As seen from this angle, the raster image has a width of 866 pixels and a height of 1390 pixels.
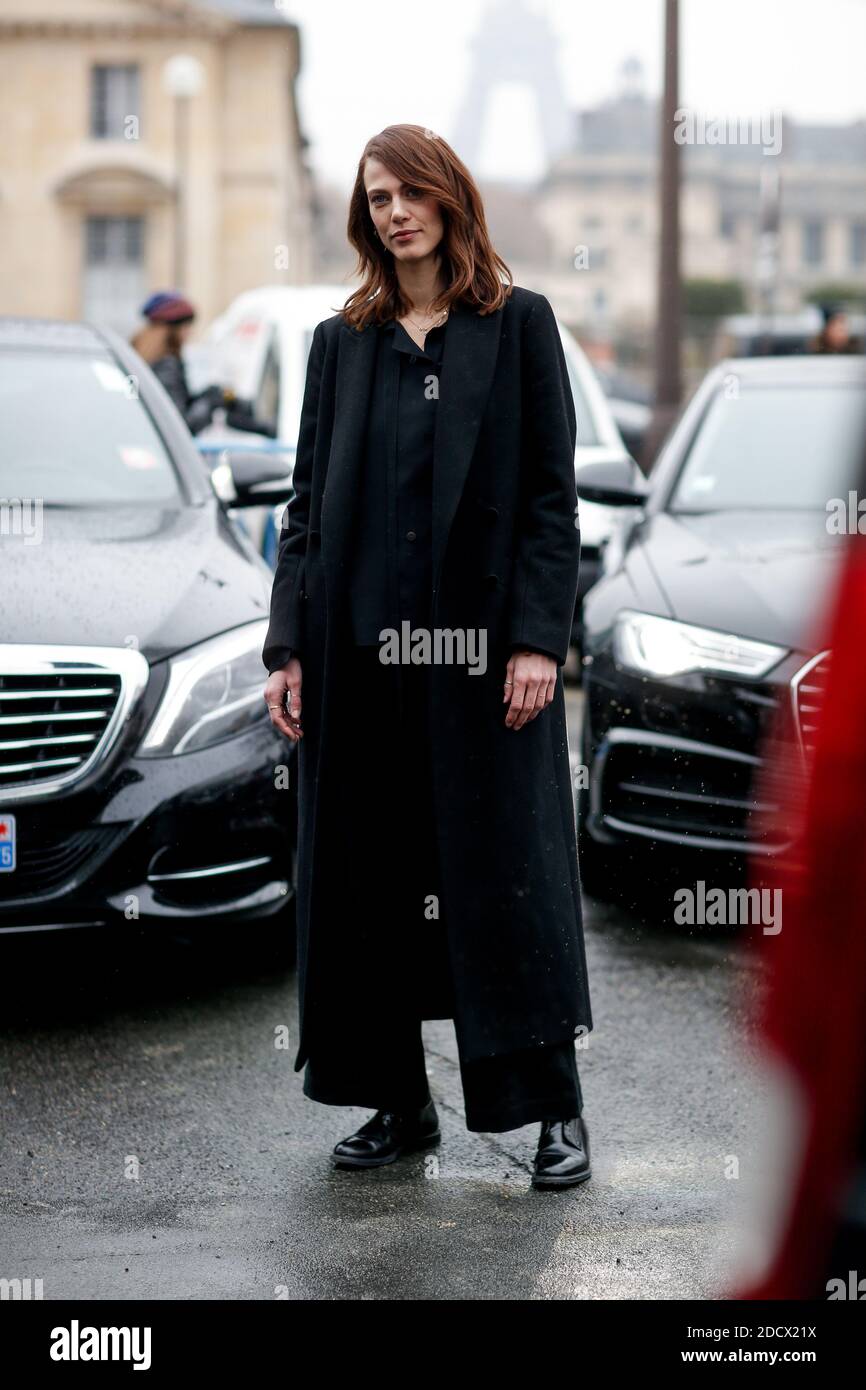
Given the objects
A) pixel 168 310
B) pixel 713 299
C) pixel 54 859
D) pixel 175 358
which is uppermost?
pixel 713 299

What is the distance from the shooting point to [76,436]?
18.9ft

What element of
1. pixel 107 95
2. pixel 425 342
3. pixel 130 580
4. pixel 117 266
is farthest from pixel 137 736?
pixel 107 95

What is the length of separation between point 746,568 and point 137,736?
188 centimetres

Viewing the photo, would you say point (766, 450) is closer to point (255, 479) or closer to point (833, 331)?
point (255, 479)

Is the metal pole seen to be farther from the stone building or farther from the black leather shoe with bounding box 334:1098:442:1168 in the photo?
the stone building

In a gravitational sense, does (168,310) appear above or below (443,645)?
above

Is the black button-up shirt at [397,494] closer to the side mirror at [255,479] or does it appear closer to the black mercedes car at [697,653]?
the black mercedes car at [697,653]

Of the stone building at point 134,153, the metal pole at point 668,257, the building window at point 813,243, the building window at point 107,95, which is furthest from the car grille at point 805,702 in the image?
the building window at point 813,243

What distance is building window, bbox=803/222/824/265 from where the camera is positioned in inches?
4528

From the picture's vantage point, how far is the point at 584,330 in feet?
249

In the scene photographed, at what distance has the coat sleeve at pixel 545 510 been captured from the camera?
3463mm
